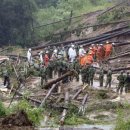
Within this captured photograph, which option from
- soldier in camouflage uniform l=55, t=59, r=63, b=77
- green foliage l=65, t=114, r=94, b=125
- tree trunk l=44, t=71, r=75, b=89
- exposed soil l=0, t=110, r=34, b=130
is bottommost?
green foliage l=65, t=114, r=94, b=125

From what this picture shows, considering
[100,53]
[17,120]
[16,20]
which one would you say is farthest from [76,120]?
[16,20]

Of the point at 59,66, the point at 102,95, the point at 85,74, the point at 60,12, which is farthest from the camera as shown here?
the point at 60,12

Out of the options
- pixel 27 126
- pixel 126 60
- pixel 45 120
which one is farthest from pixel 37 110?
pixel 126 60

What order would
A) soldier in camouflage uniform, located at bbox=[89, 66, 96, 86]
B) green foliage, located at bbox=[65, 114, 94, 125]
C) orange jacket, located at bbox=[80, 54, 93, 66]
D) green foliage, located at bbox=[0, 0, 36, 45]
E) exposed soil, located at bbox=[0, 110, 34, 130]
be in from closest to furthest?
exposed soil, located at bbox=[0, 110, 34, 130] < green foliage, located at bbox=[65, 114, 94, 125] < soldier in camouflage uniform, located at bbox=[89, 66, 96, 86] < orange jacket, located at bbox=[80, 54, 93, 66] < green foliage, located at bbox=[0, 0, 36, 45]

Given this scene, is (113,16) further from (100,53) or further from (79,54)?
(79,54)

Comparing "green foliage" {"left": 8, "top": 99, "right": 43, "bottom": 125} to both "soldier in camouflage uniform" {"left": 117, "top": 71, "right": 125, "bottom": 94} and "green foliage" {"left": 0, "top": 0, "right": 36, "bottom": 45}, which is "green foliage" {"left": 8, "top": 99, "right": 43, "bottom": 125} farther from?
"green foliage" {"left": 0, "top": 0, "right": 36, "bottom": 45}

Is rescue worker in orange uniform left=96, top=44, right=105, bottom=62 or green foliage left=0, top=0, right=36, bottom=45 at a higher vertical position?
green foliage left=0, top=0, right=36, bottom=45

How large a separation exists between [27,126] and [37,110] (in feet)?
8.24

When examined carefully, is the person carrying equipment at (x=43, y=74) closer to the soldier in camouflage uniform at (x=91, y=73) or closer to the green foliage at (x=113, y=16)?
the soldier in camouflage uniform at (x=91, y=73)

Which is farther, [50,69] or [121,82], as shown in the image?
[50,69]

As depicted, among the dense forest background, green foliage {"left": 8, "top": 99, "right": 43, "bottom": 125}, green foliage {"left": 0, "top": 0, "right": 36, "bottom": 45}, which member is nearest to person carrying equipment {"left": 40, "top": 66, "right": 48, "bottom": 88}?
green foliage {"left": 8, "top": 99, "right": 43, "bottom": 125}

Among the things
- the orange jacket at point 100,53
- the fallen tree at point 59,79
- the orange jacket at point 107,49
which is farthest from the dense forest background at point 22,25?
the fallen tree at point 59,79

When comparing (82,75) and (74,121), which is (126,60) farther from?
(74,121)

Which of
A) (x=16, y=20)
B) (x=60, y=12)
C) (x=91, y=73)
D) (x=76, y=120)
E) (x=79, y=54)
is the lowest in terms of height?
(x=76, y=120)
